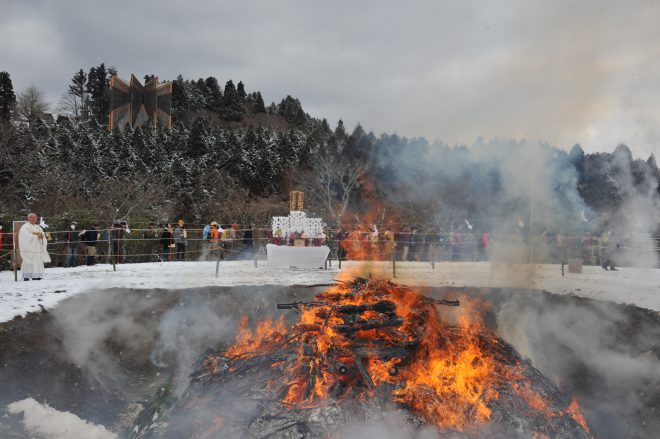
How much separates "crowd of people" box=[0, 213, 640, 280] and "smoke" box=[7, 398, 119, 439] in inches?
327

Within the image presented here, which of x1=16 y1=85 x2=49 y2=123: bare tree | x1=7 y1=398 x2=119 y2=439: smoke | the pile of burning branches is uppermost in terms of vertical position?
x1=16 y1=85 x2=49 y2=123: bare tree

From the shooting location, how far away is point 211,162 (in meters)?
35.0

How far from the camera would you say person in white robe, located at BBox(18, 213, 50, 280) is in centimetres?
1162

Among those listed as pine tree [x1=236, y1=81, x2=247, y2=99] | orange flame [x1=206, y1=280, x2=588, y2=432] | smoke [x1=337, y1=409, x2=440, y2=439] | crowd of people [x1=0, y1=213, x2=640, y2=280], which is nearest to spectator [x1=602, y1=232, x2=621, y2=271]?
crowd of people [x1=0, y1=213, x2=640, y2=280]

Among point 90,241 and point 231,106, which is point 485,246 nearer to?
point 90,241

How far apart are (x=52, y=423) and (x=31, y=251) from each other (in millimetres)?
6541

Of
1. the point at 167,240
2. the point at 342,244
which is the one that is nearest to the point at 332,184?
the point at 342,244

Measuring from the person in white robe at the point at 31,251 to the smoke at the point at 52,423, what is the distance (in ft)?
19.5

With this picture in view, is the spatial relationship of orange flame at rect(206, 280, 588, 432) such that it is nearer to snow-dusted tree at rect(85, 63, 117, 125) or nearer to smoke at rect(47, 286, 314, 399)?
smoke at rect(47, 286, 314, 399)

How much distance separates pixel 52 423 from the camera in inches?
261

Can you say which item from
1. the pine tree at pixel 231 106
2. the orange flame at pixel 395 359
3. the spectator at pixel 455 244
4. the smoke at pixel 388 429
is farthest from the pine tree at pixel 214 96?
the smoke at pixel 388 429

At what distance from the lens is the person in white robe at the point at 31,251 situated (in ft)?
38.1

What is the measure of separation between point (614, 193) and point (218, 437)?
1370cm

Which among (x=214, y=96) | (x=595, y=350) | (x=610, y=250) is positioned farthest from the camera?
(x=214, y=96)
